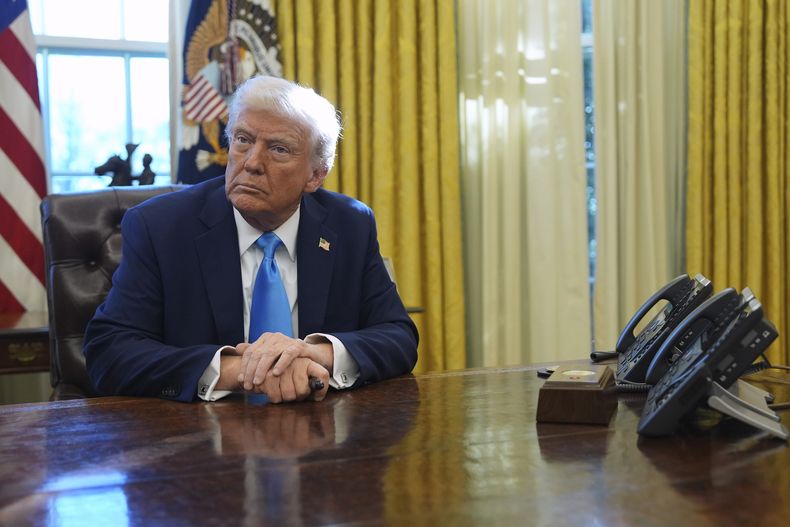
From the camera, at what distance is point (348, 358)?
1.71 metres

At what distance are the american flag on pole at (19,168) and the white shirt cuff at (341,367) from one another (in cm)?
210

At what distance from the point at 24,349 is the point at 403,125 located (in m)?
1.88

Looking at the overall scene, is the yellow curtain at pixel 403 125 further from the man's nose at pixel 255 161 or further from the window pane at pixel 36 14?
the man's nose at pixel 255 161

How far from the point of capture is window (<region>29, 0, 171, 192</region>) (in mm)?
3693

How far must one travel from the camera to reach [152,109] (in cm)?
384

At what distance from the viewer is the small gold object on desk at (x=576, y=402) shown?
1.29 meters

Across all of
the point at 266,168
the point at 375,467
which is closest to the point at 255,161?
the point at 266,168

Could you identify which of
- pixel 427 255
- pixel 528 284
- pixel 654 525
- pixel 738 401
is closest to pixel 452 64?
pixel 427 255

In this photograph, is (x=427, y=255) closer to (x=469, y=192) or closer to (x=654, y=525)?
(x=469, y=192)

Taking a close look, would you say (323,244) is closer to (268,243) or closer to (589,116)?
(268,243)

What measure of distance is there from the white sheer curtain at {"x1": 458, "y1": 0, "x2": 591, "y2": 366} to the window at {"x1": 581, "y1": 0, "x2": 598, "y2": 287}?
0.63ft

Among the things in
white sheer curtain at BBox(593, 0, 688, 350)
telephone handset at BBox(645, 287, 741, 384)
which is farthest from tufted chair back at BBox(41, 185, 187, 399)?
white sheer curtain at BBox(593, 0, 688, 350)

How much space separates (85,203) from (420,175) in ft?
6.05

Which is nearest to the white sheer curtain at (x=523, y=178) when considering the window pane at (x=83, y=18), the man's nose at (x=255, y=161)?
the window pane at (x=83, y=18)
